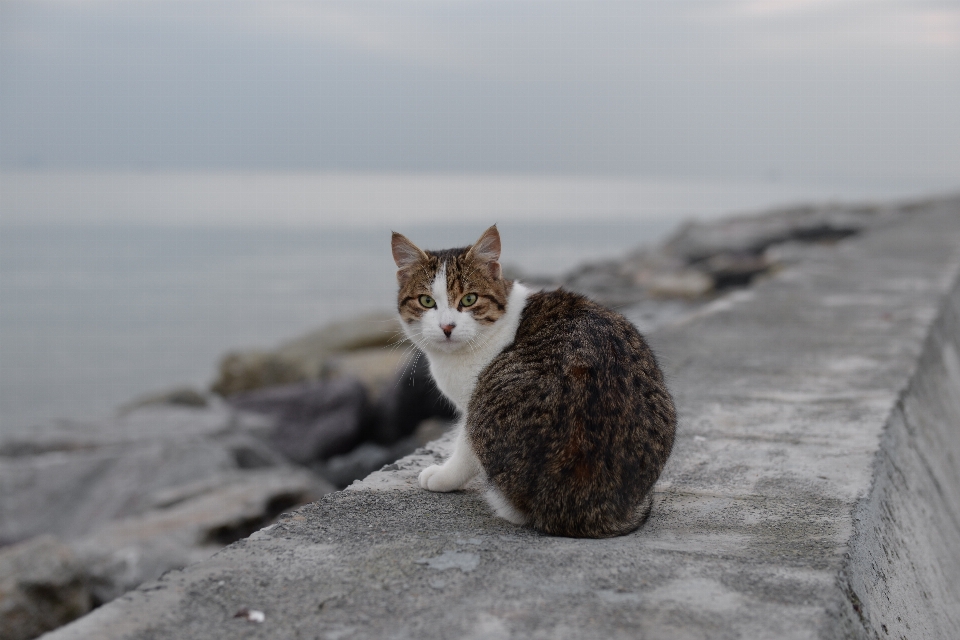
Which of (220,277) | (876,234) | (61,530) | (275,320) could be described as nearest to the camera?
(61,530)

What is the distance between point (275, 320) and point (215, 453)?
37.8 ft

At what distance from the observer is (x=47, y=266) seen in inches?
950

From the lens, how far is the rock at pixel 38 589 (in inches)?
169

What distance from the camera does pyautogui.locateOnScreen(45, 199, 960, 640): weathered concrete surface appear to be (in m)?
1.96

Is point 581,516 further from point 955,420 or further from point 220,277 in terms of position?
point 220,277

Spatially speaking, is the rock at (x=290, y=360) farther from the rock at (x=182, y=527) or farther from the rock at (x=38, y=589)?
the rock at (x=38, y=589)

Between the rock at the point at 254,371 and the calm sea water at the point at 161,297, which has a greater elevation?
the rock at the point at 254,371

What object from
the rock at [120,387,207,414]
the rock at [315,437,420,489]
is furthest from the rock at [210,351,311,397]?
the rock at [315,437,420,489]

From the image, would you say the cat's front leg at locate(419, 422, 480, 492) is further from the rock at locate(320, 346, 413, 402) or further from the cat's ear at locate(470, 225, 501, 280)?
the rock at locate(320, 346, 413, 402)

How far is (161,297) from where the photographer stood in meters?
20.1

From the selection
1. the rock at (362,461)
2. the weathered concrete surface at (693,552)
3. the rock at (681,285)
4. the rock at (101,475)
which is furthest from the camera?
the rock at (681,285)

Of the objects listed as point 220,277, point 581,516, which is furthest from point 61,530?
point 220,277

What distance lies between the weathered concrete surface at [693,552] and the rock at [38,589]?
2.34 m

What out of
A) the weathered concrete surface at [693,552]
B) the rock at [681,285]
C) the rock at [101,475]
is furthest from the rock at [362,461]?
the rock at [681,285]
